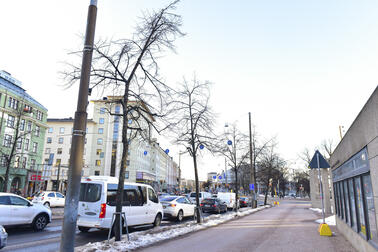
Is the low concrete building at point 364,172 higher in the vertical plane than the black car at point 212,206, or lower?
higher

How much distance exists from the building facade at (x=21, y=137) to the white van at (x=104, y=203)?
105ft

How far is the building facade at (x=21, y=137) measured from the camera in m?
40.2

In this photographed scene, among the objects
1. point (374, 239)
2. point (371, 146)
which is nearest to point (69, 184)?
point (371, 146)

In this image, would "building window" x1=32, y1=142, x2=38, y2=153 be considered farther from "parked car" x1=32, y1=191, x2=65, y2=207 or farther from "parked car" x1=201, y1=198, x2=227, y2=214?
"parked car" x1=201, y1=198, x2=227, y2=214

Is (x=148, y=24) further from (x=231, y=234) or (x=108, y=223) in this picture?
(x=231, y=234)

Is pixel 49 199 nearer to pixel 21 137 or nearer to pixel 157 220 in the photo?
pixel 157 220

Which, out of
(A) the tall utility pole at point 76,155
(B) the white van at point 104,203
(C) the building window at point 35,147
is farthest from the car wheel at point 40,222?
(C) the building window at point 35,147

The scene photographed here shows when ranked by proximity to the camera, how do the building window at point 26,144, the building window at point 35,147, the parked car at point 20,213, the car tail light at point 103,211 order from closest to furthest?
the car tail light at point 103,211
the parked car at point 20,213
the building window at point 26,144
the building window at point 35,147

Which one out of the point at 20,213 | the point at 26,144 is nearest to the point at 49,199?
the point at 20,213

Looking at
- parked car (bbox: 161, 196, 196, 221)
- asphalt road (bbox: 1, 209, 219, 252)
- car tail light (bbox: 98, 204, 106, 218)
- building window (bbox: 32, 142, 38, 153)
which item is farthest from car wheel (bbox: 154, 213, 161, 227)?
building window (bbox: 32, 142, 38, 153)

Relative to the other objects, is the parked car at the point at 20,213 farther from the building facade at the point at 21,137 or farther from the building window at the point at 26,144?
the building window at the point at 26,144

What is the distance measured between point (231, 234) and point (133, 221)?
4.05 metres

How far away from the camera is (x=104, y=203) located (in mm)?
10211

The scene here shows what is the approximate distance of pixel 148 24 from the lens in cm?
988
